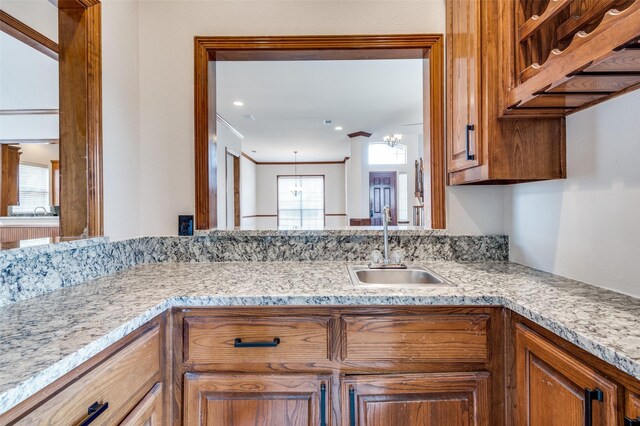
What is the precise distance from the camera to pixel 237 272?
5.06 feet

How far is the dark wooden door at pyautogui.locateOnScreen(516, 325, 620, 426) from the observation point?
29.8 inches

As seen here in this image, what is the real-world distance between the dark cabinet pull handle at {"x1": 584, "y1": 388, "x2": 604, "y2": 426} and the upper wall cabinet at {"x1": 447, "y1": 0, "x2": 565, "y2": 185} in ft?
2.54

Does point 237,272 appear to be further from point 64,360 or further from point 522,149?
point 522,149

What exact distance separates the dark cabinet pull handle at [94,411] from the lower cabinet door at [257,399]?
0.36 meters

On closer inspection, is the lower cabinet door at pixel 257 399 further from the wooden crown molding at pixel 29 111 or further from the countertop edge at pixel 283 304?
the wooden crown molding at pixel 29 111

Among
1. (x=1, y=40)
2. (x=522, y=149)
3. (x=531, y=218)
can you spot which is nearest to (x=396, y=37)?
(x=522, y=149)

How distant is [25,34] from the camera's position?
180cm

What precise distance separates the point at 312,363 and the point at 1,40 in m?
3.20

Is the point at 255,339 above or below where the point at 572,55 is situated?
below

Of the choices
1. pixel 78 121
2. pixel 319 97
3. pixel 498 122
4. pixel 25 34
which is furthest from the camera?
pixel 319 97

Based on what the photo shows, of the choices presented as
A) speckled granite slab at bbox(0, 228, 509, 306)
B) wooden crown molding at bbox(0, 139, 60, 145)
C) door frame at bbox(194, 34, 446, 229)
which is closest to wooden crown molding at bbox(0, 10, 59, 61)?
door frame at bbox(194, 34, 446, 229)

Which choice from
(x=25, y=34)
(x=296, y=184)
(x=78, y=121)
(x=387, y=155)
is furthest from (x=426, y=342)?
(x=296, y=184)

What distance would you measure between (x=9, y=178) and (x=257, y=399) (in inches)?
207

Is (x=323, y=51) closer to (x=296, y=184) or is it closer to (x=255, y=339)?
(x=255, y=339)
